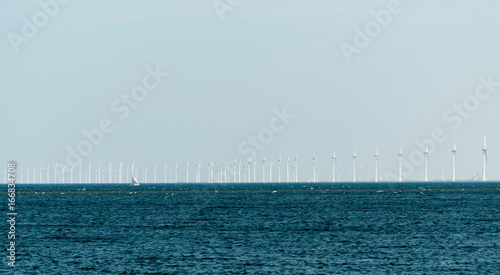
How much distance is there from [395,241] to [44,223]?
55206 millimetres

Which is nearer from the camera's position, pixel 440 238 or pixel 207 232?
pixel 440 238

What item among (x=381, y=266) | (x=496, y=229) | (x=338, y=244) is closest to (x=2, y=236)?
(x=338, y=244)

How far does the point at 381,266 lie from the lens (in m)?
65.8

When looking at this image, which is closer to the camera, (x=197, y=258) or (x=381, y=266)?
(x=381, y=266)

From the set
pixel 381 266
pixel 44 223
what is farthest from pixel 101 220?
pixel 381 266

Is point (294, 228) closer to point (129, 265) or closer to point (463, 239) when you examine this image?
point (463, 239)

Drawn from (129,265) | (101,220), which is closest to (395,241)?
(129,265)

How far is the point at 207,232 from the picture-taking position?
98.6 metres

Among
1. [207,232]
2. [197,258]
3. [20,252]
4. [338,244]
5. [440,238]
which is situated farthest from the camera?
[207,232]

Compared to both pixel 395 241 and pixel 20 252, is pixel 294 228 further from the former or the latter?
pixel 20 252

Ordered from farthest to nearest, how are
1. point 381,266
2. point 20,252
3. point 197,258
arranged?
point 20,252
point 197,258
point 381,266

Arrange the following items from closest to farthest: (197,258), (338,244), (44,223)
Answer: (197,258) → (338,244) → (44,223)

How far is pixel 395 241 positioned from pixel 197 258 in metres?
23.9

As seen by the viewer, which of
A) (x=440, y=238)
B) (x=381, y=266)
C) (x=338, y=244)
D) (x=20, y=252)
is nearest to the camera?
(x=381, y=266)
